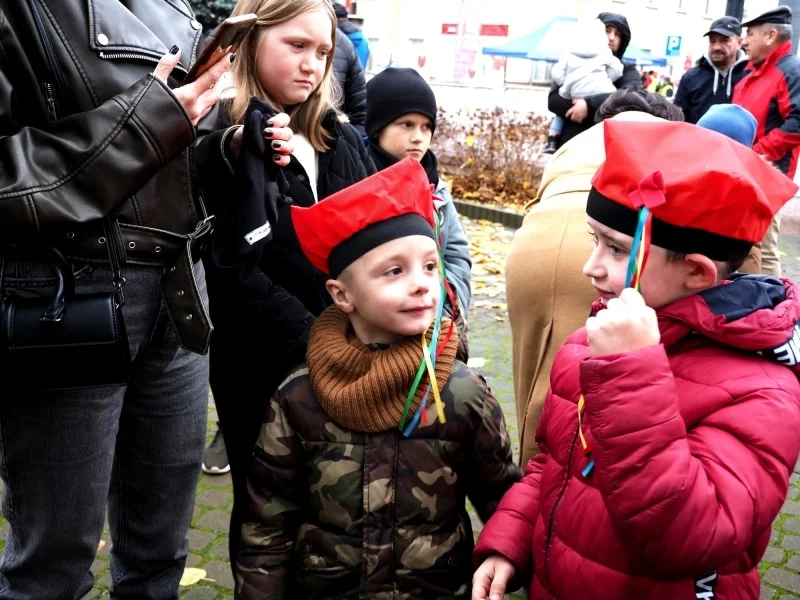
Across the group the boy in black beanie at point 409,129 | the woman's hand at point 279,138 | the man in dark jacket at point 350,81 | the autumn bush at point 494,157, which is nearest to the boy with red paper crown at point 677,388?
the woman's hand at point 279,138

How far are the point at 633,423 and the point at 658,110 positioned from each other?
1.74 metres

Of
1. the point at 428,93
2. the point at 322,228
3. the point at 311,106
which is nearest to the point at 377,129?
the point at 428,93

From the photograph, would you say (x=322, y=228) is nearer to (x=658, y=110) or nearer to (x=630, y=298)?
(x=630, y=298)

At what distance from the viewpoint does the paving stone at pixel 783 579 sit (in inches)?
131

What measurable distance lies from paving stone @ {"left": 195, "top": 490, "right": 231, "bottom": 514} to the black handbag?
6.80 ft

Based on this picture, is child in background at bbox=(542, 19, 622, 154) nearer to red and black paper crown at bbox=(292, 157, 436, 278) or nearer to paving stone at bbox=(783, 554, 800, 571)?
paving stone at bbox=(783, 554, 800, 571)

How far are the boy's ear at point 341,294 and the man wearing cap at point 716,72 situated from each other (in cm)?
660

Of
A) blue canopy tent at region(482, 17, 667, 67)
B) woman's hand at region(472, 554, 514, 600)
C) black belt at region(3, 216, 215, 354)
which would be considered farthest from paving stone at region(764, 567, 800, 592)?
blue canopy tent at region(482, 17, 667, 67)

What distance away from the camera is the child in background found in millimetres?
6684

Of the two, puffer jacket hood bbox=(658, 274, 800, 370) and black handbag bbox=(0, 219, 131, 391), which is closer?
puffer jacket hood bbox=(658, 274, 800, 370)

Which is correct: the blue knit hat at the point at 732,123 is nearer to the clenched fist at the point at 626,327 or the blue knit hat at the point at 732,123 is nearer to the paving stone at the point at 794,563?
the clenched fist at the point at 626,327

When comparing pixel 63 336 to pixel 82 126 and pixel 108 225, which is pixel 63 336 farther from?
pixel 82 126

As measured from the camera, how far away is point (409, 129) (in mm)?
3381

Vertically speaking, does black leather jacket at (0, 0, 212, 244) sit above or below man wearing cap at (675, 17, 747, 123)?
above
